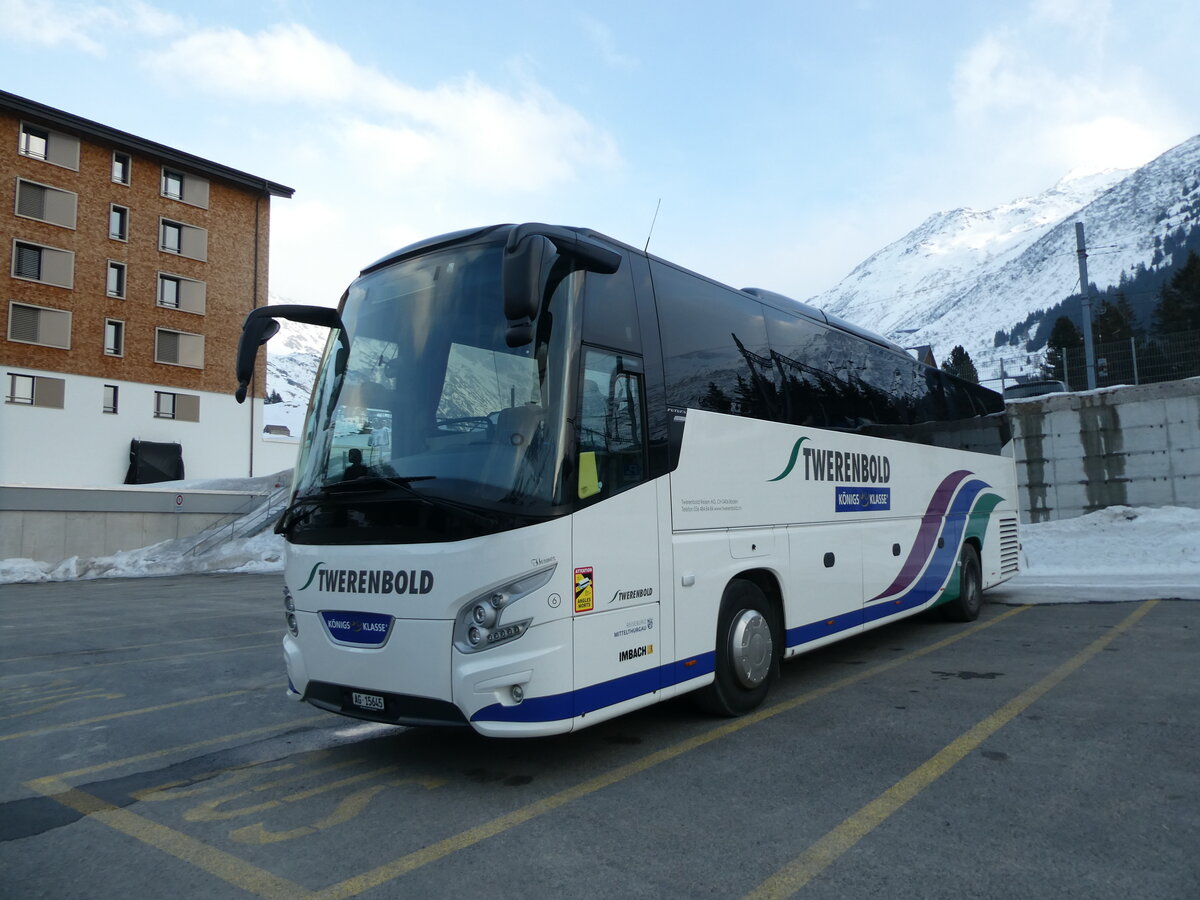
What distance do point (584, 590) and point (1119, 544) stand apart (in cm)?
1507

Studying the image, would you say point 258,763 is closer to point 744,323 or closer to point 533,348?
point 533,348

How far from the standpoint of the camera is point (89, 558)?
2562cm

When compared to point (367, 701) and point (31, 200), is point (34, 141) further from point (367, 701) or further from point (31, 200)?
Answer: point (367, 701)

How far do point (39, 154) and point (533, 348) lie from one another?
Answer: 39624mm

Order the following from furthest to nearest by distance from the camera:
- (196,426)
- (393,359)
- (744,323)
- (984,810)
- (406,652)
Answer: (196,426)
(744,323)
(393,359)
(406,652)
(984,810)

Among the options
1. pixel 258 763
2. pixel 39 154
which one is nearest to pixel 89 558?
pixel 39 154

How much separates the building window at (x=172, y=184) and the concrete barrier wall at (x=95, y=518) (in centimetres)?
1721

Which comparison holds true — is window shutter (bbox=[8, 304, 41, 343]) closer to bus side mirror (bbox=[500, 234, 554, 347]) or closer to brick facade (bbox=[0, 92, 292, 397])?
brick facade (bbox=[0, 92, 292, 397])

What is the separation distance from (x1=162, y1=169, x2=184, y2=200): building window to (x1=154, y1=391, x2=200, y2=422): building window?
9501 millimetres

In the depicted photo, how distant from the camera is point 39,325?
1336 inches

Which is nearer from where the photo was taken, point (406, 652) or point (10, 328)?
point (406, 652)

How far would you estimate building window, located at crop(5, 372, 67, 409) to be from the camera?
32.8 meters

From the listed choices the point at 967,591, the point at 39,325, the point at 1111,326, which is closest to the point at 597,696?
the point at 967,591

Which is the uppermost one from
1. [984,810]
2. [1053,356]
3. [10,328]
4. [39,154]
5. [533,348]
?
[39,154]
